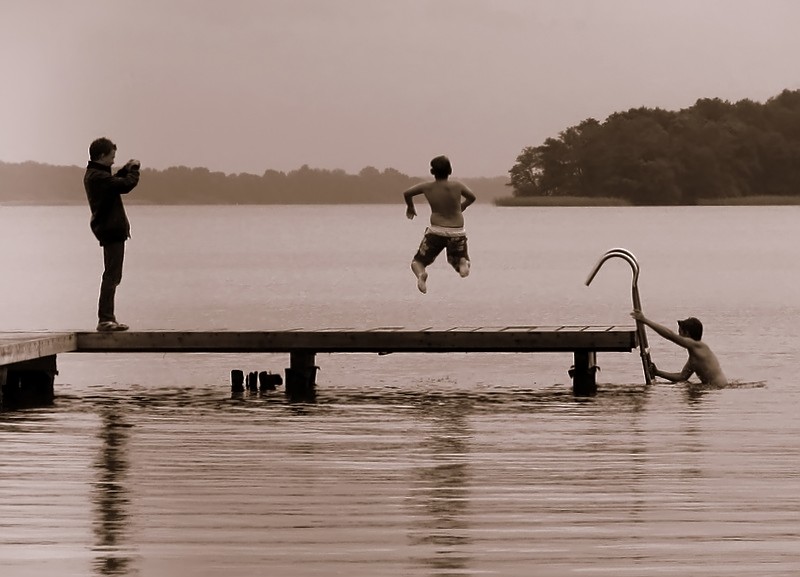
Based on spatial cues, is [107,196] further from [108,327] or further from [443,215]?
[443,215]

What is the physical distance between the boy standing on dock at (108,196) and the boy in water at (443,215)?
2834 millimetres

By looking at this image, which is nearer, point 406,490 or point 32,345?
point 406,490

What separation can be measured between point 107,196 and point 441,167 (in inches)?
134

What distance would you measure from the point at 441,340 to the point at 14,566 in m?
8.78

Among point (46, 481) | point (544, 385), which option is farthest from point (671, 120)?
point (46, 481)

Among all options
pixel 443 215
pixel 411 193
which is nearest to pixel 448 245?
pixel 443 215

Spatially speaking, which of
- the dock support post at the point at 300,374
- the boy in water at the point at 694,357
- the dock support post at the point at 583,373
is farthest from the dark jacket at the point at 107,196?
the boy in water at the point at 694,357

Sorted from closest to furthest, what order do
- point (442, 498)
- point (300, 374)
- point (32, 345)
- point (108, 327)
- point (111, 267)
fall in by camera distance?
point (442, 498), point (111, 267), point (32, 345), point (108, 327), point (300, 374)

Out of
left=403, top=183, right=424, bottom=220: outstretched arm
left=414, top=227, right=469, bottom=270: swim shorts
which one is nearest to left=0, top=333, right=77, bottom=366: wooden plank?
left=403, top=183, right=424, bottom=220: outstretched arm

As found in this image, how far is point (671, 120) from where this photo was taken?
148750 mm

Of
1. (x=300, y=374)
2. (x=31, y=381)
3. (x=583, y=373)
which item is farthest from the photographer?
(x=583, y=373)

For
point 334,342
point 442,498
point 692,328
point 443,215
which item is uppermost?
point 443,215

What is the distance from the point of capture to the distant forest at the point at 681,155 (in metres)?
145

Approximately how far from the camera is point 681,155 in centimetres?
14588
